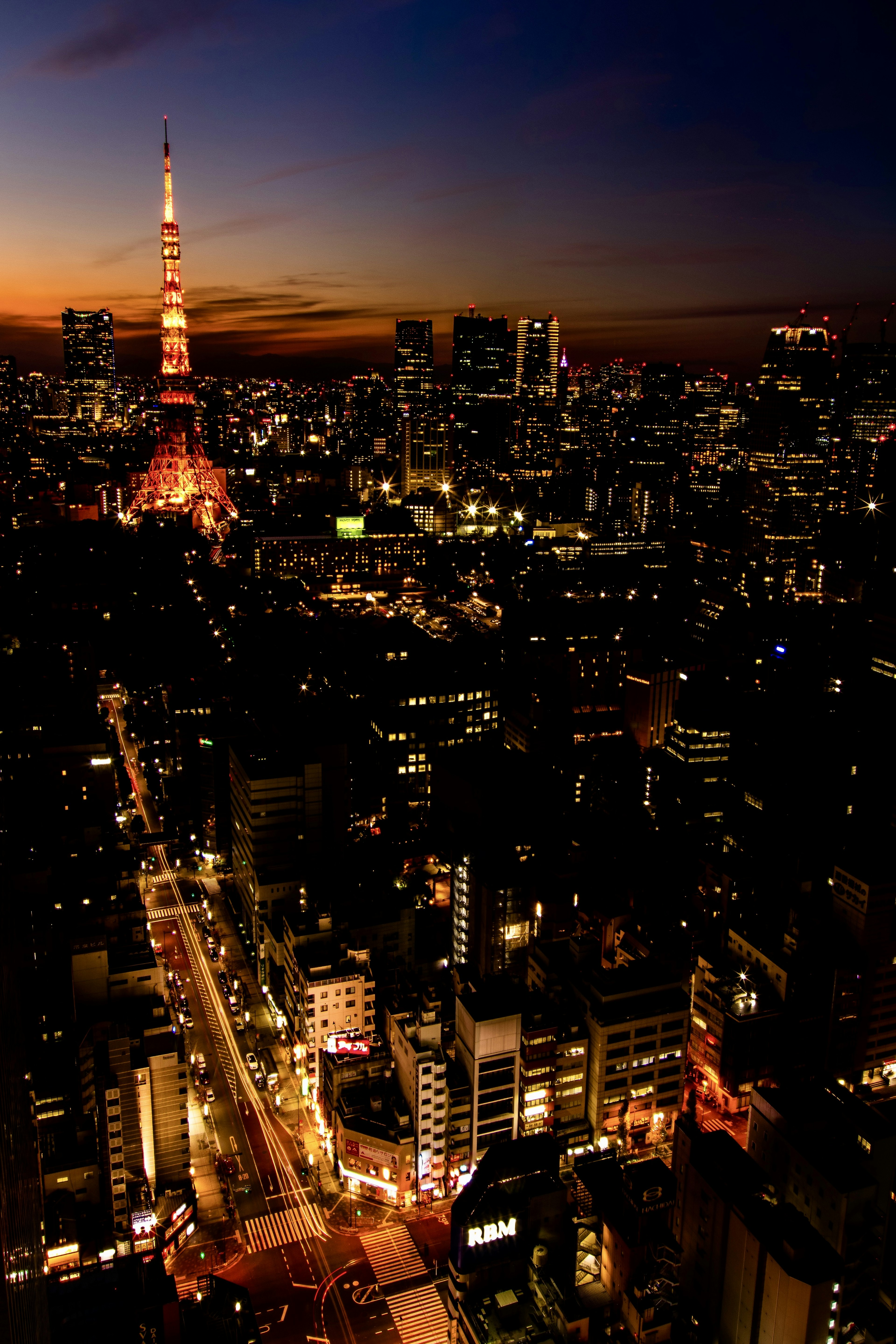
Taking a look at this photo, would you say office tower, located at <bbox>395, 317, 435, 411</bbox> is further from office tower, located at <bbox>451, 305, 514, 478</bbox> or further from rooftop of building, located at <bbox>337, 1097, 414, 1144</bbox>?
rooftop of building, located at <bbox>337, 1097, 414, 1144</bbox>

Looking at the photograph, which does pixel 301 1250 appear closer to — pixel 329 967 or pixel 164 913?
pixel 329 967

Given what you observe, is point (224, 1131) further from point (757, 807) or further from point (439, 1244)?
point (757, 807)

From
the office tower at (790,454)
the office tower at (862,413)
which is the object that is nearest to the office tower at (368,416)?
the office tower at (790,454)

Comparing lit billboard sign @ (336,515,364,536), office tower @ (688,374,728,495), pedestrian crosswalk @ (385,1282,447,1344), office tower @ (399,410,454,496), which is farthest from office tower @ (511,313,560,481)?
pedestrian crosswalk @ (385,1282,447,1344)

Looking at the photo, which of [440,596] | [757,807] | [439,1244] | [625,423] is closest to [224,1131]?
[439,1244]

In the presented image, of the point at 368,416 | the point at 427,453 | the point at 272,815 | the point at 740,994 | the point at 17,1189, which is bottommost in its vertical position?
the point at 740,994

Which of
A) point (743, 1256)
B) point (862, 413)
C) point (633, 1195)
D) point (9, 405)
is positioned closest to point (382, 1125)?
point (633, 1195)
